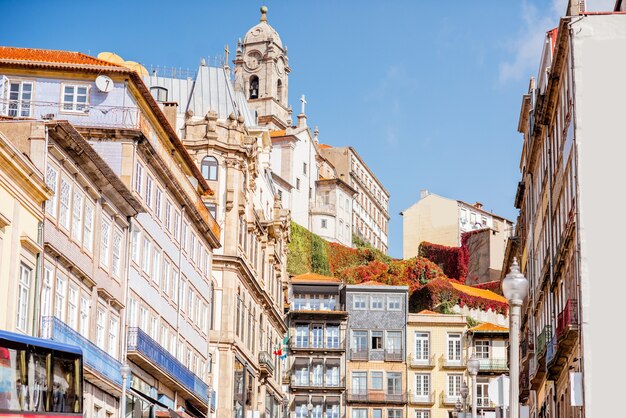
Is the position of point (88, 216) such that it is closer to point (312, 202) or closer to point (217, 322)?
point (217, 322)

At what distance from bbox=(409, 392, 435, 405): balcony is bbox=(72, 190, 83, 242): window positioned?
6775cm

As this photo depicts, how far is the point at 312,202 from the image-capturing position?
154m

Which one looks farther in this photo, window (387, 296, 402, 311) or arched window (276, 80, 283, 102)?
arched window (276, 80, 283, 102)

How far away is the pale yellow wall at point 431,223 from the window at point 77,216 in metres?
118

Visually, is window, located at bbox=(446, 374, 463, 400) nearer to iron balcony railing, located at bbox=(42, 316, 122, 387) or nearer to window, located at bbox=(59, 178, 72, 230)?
iron balcony railing, located at bbox=(42, 316, 122, 387)

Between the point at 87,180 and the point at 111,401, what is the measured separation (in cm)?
834

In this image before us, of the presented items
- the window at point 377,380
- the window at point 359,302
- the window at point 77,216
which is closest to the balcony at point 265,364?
the window at point 377,380

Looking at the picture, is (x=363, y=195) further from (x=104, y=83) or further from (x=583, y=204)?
(x=583, y=204)

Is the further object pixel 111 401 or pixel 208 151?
pixel 208 151

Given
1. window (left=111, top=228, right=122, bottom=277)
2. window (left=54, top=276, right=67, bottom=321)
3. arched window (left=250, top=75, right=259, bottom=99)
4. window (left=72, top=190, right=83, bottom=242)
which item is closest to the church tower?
arched window (left=250, top=75, right=259, bottom=99)

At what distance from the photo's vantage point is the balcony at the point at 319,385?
106 metres

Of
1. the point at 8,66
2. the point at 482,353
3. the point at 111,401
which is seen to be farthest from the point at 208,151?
the point at 482,353

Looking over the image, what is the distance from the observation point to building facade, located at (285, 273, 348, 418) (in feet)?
348

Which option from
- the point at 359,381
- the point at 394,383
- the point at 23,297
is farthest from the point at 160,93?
the point at 23,297
